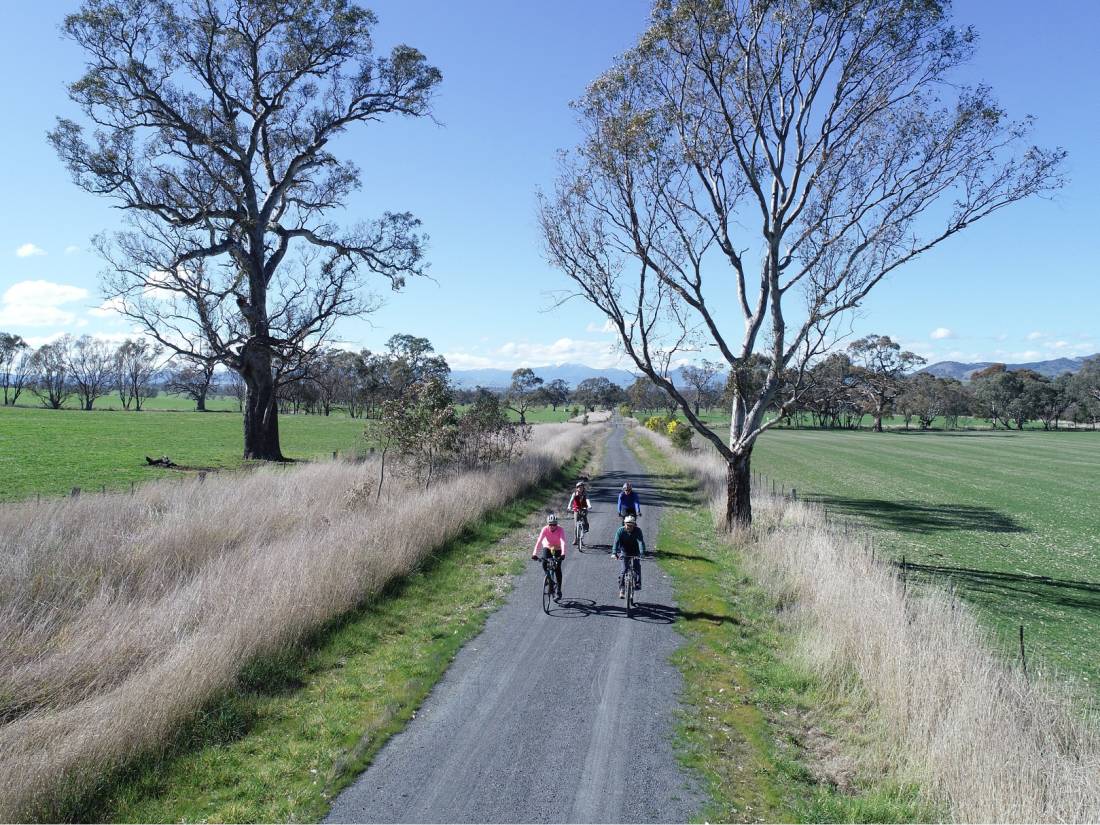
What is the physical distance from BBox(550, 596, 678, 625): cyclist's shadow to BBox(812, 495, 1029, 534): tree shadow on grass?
1497 cm

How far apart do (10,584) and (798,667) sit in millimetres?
11665

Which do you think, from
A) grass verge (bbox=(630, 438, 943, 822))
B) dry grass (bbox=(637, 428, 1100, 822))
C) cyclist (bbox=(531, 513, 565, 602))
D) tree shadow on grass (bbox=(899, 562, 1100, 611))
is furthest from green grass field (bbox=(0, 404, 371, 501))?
tree shadow on grass (bbox=(899, 562, 1100, 611))

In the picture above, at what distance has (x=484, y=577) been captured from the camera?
14.1m

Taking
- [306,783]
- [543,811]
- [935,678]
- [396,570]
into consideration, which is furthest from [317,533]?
→ [935,678]

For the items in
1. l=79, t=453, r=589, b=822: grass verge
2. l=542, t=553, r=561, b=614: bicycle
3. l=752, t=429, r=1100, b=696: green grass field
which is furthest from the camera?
l=752, t=429, r=1100, b=696: green grass field

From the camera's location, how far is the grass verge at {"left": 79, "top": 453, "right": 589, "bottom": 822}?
5879mm

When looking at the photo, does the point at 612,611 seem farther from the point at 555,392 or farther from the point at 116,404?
the point at 555,392

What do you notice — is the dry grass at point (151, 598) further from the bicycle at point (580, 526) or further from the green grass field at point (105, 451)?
the green grass field at point (105, 451)

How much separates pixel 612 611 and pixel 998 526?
1929 cm

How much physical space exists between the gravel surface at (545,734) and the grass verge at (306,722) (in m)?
0.33

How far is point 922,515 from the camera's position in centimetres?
2578

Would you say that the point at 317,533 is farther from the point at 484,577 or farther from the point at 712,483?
the point at 712,483

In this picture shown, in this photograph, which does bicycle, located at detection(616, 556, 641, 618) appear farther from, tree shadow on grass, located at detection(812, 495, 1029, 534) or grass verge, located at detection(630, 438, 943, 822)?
tree shadow on grass, located at detection(812, 495, 1029, 534)

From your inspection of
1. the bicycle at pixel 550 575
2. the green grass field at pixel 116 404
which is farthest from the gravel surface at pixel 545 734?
the green grass field at pixel 116 404
